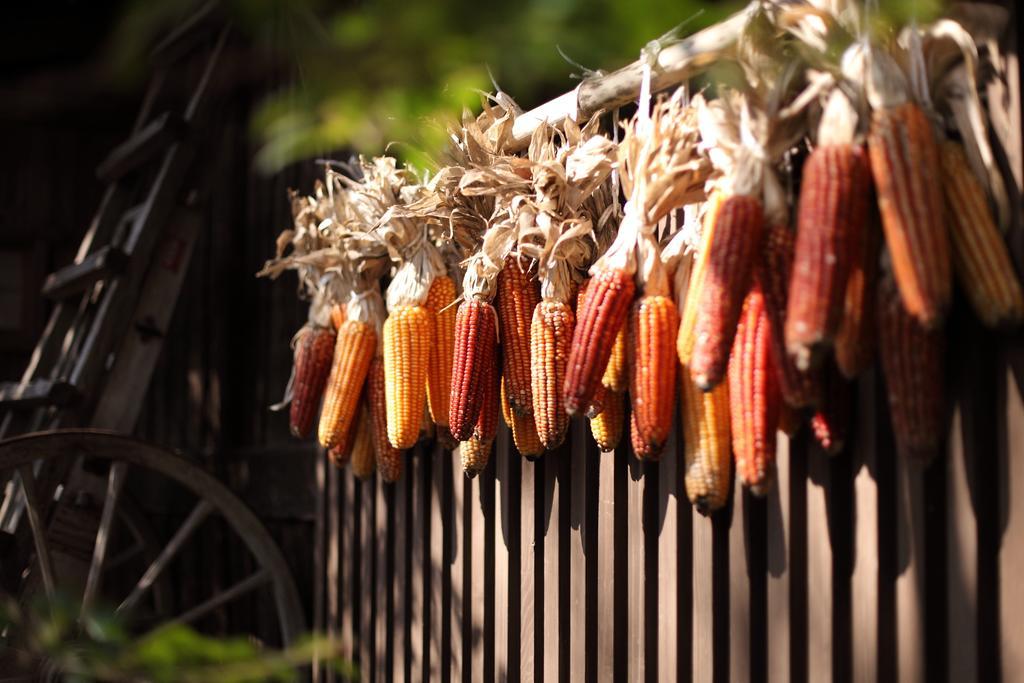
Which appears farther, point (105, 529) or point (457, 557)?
point (105, 529)

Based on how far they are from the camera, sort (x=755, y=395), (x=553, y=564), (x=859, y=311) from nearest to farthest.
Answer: (x=859, y=311) < (x=755, y=395) < (x=553, y=564)

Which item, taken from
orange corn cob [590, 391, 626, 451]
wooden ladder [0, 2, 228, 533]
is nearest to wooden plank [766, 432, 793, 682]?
orange corn cob [590, 391, 626, 451]

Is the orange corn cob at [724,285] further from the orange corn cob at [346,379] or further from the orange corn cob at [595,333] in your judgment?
the orange corn cob at [346,379]

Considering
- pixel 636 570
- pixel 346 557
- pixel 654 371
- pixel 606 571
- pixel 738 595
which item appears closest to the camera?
pixel 654 371

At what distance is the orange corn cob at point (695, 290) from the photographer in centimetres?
230

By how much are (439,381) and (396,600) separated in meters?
1.19

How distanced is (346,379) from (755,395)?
5.88 ft

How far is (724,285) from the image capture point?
2096mm

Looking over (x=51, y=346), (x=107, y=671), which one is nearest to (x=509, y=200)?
(x=107, y=671)

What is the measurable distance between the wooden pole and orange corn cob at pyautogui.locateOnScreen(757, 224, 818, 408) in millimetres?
457

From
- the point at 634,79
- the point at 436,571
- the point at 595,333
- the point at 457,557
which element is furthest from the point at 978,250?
the point at 436,571

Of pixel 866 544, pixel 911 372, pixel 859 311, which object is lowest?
pixel 866 544

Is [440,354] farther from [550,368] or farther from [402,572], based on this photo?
[402,572]

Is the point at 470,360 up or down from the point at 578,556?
up
